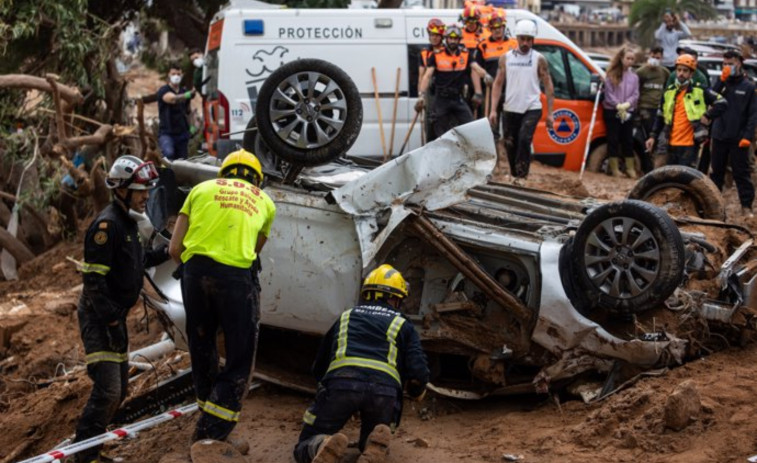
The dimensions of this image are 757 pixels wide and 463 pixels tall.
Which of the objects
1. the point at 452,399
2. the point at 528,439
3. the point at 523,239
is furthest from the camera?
the point at 452,399

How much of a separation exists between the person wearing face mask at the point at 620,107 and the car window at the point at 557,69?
1.68 ft

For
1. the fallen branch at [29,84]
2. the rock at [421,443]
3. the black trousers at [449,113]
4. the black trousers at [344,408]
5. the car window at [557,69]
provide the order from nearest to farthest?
the black trousers at [344,408] → the rock at [421,443] → the fallen branch at [29,84] → the black trousers at [449,113] → the car window at [557,69]

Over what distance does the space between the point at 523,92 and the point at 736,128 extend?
2.25 metres

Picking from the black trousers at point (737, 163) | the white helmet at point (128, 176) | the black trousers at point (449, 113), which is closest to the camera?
the white helmet at point (128, 176)

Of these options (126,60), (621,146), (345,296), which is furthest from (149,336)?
(126,60)

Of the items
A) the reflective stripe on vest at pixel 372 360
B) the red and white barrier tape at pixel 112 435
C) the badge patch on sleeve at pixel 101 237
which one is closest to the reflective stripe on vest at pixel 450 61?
the red and white barrier tape at pixel 112 435

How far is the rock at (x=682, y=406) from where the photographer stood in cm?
606

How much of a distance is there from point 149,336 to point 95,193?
2.90 metres

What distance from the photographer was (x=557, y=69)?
14.0 m

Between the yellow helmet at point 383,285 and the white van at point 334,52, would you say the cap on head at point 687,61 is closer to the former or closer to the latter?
the white van at point 334,52

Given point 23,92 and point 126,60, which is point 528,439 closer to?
point 23,92

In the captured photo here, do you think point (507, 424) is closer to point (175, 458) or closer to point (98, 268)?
point (175, 458)

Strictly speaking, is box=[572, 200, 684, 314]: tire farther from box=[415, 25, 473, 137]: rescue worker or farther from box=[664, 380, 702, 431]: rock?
box=[415, 25, 473, 137]: rescue worker

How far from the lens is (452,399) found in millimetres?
7414
